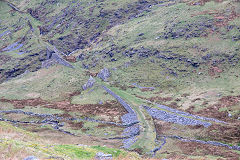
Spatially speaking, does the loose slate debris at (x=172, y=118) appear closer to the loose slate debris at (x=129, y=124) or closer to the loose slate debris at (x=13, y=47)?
the loose slate debris at (x=129, y=124)

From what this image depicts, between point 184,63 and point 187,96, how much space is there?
18.1 metres

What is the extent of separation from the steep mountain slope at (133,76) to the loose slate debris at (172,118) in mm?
251

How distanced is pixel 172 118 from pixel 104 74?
39108 mm

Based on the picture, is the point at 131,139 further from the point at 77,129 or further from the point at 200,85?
the point at 200,85

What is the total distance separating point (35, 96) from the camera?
275 ft

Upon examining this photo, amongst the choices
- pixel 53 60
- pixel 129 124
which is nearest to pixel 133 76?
pixel 129 124

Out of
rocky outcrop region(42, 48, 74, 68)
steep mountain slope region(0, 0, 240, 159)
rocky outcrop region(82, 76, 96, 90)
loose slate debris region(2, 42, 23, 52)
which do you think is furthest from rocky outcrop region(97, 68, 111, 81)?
loose slate debris region(2, 42, 23, 52)

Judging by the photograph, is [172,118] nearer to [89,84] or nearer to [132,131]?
[132,131]

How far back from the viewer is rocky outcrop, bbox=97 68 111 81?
8707 centimetres

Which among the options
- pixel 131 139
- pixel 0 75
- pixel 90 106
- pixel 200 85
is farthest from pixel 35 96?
pixel 200 85

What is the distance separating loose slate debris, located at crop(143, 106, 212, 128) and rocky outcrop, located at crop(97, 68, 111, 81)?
27.9 m

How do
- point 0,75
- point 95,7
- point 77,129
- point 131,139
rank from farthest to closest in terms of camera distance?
point 95,7
point 0,75
point 77,129
point 131,139

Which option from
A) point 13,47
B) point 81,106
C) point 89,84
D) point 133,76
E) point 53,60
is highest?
point 13,47

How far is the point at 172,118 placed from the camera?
5562cm
